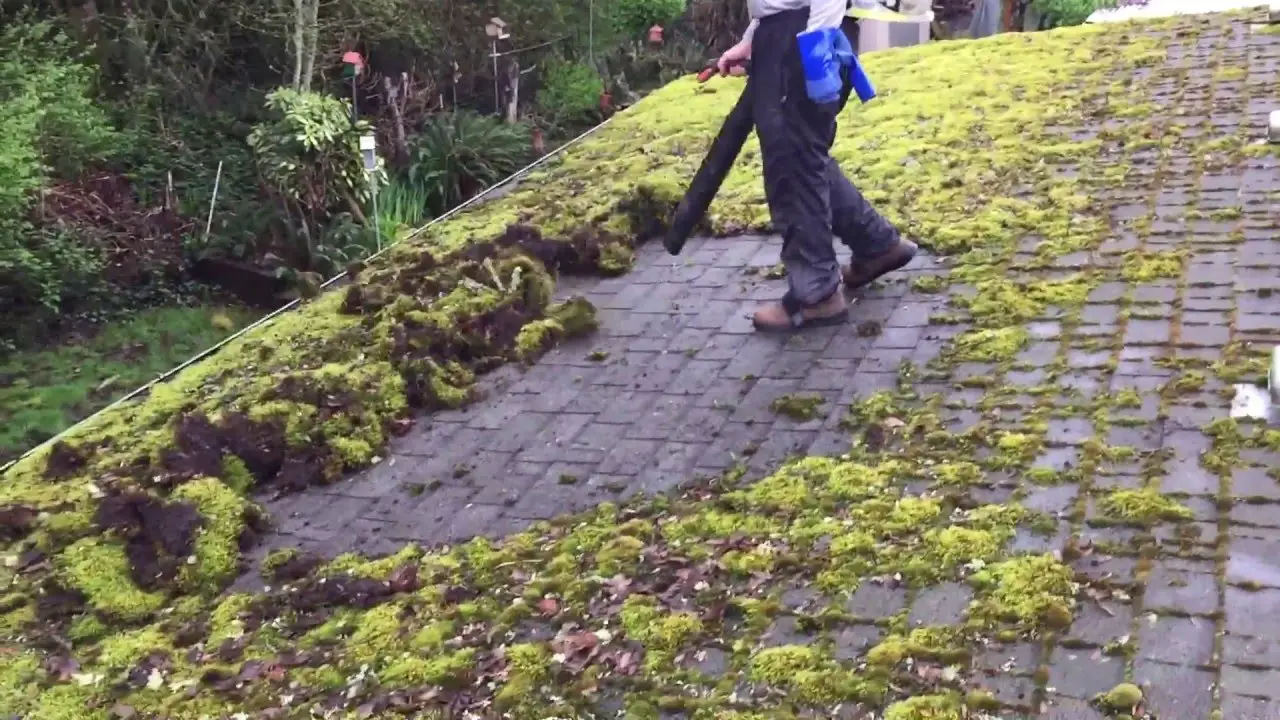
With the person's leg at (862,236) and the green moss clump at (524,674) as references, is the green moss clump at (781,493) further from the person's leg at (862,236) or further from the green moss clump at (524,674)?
the person's leg at (862,236)

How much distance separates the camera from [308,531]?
10.00ft

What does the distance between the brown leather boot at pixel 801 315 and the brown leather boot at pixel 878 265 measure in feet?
0.76

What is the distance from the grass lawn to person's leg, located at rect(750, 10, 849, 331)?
374 centimetres

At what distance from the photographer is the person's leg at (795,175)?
11.9 ft

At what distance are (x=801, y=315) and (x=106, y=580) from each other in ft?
7.27


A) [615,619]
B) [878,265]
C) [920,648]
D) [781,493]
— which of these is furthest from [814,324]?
[920,648]

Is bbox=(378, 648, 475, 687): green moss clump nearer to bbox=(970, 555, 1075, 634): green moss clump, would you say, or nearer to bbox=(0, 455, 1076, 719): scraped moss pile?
bbox=(0, 455, 1076, 719): scraped moss pile

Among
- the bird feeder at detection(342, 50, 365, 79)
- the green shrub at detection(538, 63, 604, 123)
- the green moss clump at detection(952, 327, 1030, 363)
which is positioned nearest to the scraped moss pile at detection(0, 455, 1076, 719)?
the green moss clump at detection(952, 327, 1030, 363)

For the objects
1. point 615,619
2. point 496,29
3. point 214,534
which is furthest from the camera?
point 496,29

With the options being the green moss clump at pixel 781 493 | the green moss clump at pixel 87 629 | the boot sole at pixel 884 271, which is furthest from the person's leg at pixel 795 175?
the green moss clump at pixel 87 629

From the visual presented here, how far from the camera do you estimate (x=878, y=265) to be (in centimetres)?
396

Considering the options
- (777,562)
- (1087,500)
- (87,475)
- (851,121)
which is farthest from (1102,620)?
(851,121)

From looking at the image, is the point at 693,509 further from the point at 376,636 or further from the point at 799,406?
the point at 376,636

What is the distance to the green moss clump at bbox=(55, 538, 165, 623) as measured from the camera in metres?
2.77
